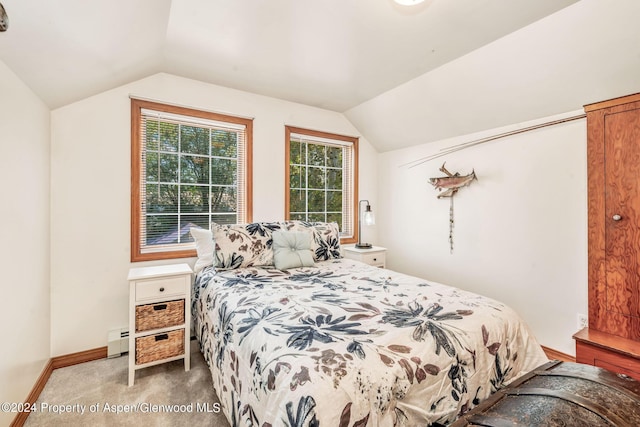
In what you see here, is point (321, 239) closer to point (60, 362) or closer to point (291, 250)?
point (291, 250)

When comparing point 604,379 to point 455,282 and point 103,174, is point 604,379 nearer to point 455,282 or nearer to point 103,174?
point 455,282

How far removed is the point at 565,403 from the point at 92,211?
3053 millimetres

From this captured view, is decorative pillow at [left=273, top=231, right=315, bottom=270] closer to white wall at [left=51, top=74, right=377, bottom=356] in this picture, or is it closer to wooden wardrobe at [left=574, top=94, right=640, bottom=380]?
white wall at [left=51, top=74, right=377, bottom=356]

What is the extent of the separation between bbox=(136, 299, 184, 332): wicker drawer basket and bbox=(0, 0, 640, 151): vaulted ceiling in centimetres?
160

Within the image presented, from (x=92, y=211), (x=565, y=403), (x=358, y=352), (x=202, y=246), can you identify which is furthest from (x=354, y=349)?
(x=92, y=211)

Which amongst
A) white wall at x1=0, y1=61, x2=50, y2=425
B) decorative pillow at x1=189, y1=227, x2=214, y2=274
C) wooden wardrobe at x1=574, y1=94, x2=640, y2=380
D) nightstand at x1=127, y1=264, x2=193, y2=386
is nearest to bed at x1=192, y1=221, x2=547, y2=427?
nightstand at x1=127, y1=264, x2=193, y2=386

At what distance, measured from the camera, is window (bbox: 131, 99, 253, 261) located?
2535 millimetres

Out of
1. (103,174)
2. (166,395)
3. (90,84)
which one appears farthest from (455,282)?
(90,84)

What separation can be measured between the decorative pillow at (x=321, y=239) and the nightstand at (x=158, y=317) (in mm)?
1044

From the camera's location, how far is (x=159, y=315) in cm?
207

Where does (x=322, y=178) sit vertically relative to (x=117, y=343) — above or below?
above

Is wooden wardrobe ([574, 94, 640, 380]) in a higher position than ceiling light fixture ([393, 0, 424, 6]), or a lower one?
lower

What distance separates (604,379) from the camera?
→ 1.08m

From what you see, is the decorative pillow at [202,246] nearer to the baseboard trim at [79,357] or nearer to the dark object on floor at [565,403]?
the baseboard trim at [79,357]
